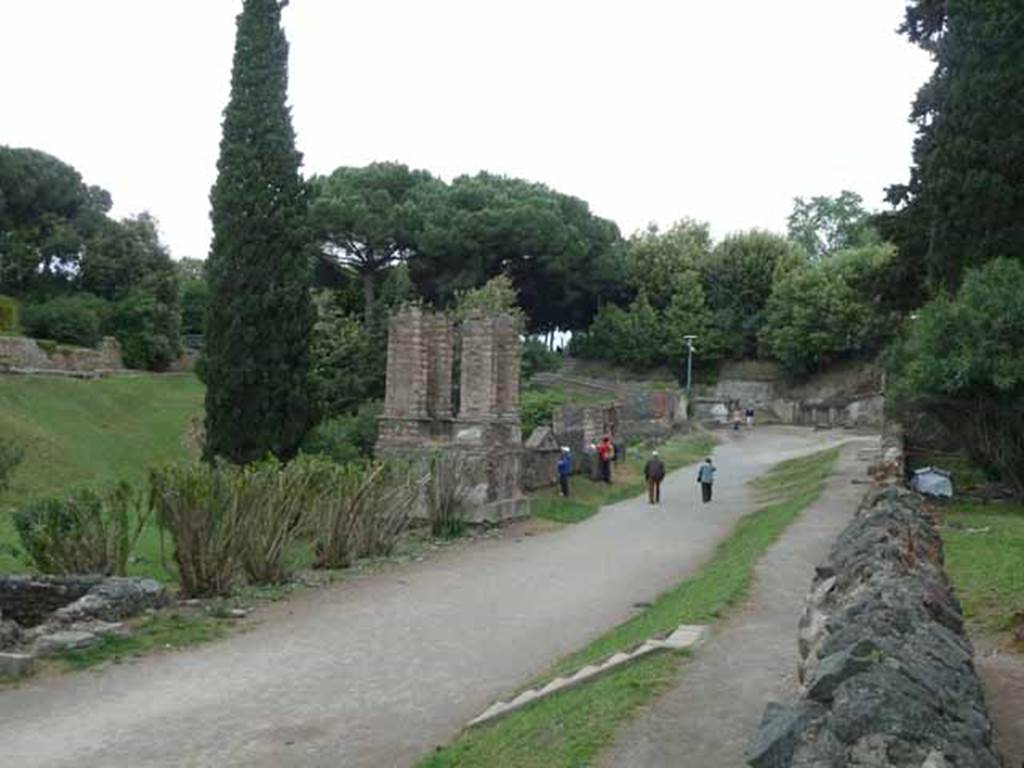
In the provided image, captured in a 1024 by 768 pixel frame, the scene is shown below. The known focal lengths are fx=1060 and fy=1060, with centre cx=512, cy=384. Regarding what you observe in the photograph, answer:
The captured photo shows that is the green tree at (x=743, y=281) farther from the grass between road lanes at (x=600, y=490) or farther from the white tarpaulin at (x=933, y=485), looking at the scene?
the white tarpaulin at (x=933, y=485)

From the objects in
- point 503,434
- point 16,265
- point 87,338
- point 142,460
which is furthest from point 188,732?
point 16,265

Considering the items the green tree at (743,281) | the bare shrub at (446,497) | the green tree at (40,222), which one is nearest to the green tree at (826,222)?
the green tree at (743,281)

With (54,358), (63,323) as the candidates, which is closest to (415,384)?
(54,358)

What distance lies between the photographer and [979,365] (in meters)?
18.1

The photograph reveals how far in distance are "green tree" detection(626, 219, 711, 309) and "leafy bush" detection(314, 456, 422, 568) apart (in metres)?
48.5

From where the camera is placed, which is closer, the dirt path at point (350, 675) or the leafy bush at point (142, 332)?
the dirt path at point (350, 675)

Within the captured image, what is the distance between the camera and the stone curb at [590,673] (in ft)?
27.7

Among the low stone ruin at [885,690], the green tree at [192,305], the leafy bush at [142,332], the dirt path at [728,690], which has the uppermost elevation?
the green tree at [192,305]

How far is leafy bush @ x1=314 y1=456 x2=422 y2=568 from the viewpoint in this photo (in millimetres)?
16719

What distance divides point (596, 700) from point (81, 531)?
943 cm

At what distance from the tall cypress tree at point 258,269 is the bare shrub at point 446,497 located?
15.3 feet

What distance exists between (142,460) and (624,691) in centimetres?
2775

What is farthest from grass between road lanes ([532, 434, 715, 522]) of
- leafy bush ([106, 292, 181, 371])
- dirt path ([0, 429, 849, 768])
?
leafy bush ([106, 292, 181, 371])

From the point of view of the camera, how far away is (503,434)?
23.4 metres
